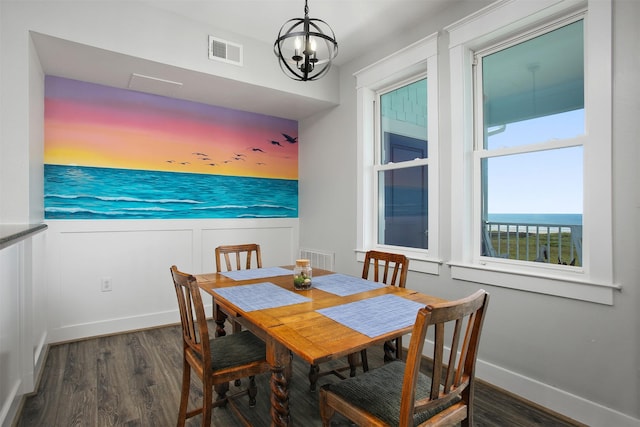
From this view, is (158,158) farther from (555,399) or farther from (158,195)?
(555,399)

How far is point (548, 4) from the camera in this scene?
6.82 ft

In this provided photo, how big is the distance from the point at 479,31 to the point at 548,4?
0.43 metres

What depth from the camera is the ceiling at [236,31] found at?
263 cm

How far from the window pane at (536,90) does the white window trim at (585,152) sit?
12 centimetres

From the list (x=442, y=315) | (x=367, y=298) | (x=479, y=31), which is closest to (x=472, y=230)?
(x=367, y=298)

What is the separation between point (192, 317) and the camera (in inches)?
64.2

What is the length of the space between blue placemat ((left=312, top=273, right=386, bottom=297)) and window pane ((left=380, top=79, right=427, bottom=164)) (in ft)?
4.62

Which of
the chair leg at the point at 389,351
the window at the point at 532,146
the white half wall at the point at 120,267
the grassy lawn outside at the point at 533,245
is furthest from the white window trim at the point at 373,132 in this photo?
the white half wall at the point at 120,267

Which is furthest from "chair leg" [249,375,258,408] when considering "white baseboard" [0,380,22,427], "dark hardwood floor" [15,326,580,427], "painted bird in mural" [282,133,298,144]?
"painted bird in mural" [282,133,298,144]

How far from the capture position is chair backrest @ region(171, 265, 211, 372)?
1.53 metres

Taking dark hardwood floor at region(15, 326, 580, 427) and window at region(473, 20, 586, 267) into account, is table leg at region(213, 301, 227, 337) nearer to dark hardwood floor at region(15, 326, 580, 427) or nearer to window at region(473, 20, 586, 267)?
dark hardwood floor at region(15, 326, 580, 427)

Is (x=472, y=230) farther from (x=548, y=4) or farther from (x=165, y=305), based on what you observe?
(x=165, y=305)

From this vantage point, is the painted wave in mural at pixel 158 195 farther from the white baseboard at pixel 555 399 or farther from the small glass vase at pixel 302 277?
the white baseboard at pixel 555 399

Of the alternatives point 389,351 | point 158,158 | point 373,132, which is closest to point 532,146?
point 373,132
